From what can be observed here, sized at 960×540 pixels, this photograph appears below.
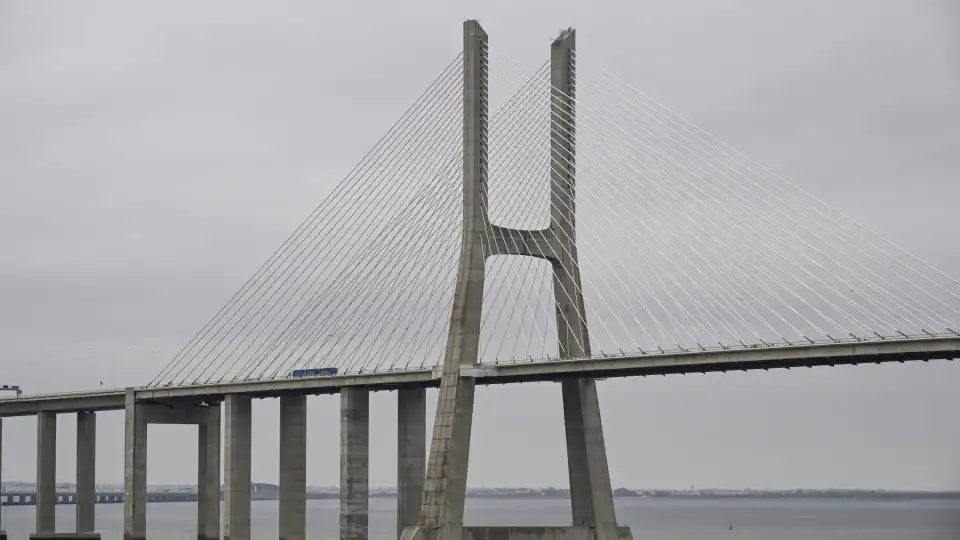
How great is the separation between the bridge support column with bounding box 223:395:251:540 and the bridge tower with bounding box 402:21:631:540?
66.1ft

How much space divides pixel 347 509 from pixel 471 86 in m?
20.6

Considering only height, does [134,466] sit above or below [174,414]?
below

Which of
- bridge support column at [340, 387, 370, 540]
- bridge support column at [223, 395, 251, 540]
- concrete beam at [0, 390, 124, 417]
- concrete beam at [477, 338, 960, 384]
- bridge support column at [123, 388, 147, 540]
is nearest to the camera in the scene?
concrete beam at [477, 338, 960, 384]

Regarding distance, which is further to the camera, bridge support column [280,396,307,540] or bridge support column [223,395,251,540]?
bridge support column [223,395,251,540]

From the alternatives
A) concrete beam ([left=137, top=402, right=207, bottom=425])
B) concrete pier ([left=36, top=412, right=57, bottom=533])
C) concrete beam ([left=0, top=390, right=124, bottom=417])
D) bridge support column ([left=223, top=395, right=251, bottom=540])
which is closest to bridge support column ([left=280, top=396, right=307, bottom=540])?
bridge support column ([left=223, top=395, right=251, bottom=540])

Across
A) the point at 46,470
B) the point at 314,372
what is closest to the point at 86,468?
the point at 46,470

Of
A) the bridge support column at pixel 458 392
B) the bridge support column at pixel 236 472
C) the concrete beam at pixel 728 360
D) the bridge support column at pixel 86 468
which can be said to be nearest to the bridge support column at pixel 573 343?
the concrete beam at pixel 728 360

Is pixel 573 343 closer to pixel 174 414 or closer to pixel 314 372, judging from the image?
pixel 314 372

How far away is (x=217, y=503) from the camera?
87.2 meters

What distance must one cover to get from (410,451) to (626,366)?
55.9 ft

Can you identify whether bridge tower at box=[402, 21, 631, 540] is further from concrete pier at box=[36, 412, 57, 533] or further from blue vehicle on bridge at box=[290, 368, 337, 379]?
concrete pier at box=[36, 412, 57, 533]

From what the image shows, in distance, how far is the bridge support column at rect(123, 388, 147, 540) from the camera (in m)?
85.1

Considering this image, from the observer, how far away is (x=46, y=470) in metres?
95.9

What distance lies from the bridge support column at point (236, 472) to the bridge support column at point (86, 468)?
17493mm
